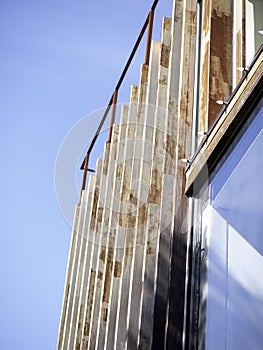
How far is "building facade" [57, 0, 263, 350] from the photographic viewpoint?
356 cm

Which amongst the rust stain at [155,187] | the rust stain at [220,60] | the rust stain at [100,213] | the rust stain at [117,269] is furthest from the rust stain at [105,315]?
the rust stain at [220,60]

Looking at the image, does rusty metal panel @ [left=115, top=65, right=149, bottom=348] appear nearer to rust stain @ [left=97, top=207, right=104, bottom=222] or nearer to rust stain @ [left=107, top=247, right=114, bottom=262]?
rust stain @ [left=107, top=247, right=114, bottom=262]

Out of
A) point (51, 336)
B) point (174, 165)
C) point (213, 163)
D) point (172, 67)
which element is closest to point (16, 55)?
point (51, 336)

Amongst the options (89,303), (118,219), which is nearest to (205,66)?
(118,219)

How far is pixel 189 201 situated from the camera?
4418 mm

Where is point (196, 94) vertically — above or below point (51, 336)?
above

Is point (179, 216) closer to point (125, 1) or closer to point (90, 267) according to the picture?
point (90, 267)

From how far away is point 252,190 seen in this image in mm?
3521

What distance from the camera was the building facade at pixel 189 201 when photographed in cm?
356

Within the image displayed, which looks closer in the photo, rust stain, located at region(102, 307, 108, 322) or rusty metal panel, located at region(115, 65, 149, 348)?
rusty metal panel, located at region(115, 65, 149, 348)

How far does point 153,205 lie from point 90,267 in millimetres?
1987

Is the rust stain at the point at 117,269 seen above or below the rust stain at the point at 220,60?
below

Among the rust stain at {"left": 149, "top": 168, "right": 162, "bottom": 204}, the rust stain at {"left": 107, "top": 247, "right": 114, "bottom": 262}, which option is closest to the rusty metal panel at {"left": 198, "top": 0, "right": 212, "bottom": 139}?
the rust stain at {"left": 149, "top": 168, "right": 162, "bottom": 204}

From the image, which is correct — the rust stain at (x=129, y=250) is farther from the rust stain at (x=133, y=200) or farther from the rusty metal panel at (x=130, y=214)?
the rust stain at (x=133, y=200)
